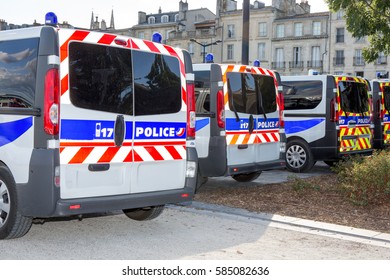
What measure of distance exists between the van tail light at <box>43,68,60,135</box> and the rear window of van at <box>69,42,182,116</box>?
0.17 m

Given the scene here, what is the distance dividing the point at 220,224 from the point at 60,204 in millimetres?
2167

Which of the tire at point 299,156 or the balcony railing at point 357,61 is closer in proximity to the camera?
the tire at point 299,156

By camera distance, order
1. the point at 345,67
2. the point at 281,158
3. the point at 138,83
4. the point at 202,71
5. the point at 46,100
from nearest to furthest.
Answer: the point at 46,100 → the point at 138,83 → the point at 202,71 → the point at 281,158 → the point at 345,67

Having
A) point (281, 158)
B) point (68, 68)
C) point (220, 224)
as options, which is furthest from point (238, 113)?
point (68, 68)

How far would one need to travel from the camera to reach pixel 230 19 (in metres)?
65.0

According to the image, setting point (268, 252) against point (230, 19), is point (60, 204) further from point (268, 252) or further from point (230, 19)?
point (230, 19)

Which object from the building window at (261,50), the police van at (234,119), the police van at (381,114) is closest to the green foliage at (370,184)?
the police van at (234,119)

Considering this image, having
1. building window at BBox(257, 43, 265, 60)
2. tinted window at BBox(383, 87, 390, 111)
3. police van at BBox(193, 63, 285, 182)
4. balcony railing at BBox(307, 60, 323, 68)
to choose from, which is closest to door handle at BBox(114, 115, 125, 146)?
police van at BBox(193, 63, 285, 182)

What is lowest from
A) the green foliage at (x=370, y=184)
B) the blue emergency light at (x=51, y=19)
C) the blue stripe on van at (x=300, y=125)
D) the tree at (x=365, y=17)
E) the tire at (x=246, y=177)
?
the tire at (x=246, y=177)

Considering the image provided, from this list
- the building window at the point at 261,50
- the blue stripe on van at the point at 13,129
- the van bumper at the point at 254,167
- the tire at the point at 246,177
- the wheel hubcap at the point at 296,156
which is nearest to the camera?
the blue stripe on van at the point at 13,129

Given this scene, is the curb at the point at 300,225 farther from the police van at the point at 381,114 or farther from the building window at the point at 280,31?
the building window at the point at 280,31

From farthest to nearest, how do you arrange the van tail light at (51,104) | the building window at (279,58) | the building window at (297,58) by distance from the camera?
the building window at (279,58)
the building window at (297,58)
the van tail light at (51,104)

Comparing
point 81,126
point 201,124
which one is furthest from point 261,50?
point 81,126

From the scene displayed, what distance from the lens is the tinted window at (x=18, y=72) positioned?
505cm
